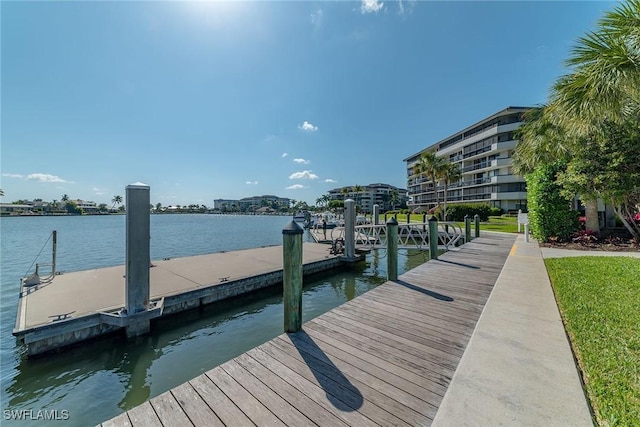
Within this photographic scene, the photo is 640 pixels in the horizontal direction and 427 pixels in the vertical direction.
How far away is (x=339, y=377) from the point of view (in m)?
2.72

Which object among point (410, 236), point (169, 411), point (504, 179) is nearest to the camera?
point (169, 411)

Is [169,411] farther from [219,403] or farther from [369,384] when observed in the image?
[369,384]

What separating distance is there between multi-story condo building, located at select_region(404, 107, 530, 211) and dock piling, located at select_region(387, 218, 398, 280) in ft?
100

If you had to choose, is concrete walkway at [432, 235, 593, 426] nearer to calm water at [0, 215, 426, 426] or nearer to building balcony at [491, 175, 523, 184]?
calm water at [0, 215, 426, 426]

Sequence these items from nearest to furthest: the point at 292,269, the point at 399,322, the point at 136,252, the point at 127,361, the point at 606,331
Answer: the point at 606,331
the point at 292,269
the point at 399,322
the point at 127,361
the point at 136,252

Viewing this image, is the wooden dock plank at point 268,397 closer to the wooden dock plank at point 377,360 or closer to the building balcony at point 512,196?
the wooden dock plank at point 377,360

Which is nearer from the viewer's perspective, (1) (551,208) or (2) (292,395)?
(2) (292,395)

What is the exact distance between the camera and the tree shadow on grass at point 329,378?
2355 millimetres

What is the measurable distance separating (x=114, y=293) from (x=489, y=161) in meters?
47.0

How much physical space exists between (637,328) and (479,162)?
46566 millimetres

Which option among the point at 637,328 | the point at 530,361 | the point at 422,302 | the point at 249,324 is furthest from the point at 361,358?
the point at 249,324

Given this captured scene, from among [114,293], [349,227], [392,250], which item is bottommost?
[114,293]

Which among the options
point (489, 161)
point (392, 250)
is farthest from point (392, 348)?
point (489, 161)

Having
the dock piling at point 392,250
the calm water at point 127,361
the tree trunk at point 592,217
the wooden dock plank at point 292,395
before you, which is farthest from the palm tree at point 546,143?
the wooden dock plank at point 292,395
